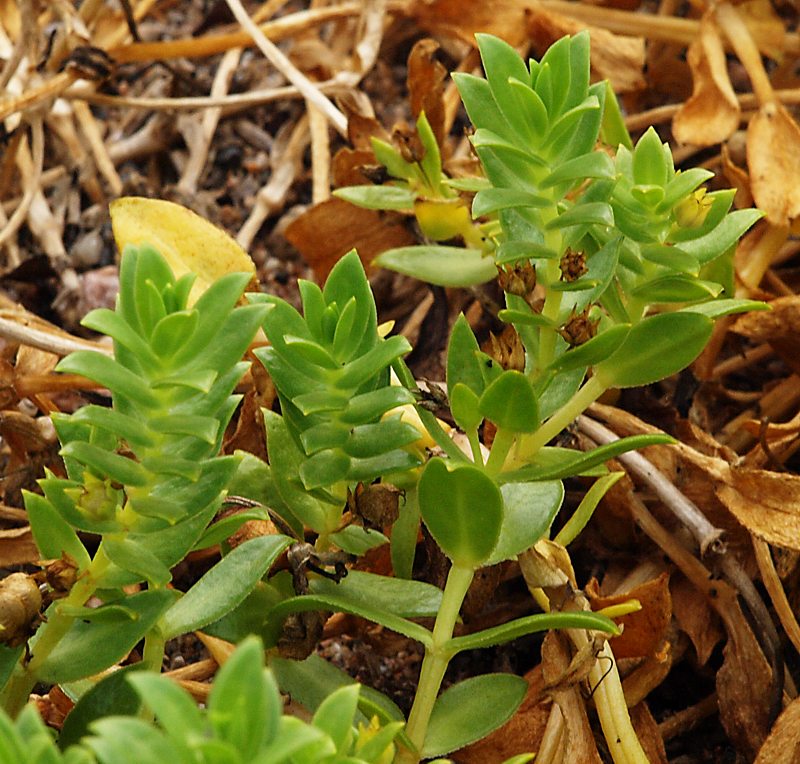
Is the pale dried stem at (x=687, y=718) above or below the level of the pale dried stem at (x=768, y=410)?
below

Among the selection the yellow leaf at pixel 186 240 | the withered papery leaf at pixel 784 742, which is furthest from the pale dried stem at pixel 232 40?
the withered papery leaf at pixel 784 742

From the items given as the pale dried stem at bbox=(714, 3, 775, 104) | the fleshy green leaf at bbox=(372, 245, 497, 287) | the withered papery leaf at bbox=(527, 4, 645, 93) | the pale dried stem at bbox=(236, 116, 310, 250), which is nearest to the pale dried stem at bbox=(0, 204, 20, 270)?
the pale dried stem at bbox=(236, 116, 310, 250)

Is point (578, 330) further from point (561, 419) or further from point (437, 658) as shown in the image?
point (437, 658)

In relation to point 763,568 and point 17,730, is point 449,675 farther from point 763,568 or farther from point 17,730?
point 17,730

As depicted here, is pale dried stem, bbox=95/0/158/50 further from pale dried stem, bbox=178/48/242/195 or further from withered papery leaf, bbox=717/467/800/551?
withered papery leaf, bbox=717/467/800/551

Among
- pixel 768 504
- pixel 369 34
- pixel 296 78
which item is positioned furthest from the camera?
pixel 369 34

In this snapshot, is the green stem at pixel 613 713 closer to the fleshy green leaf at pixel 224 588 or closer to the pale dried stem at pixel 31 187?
the fleshy green leaf at pixel 224 588

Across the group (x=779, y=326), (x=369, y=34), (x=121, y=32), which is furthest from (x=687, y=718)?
(x=121, y=32)
